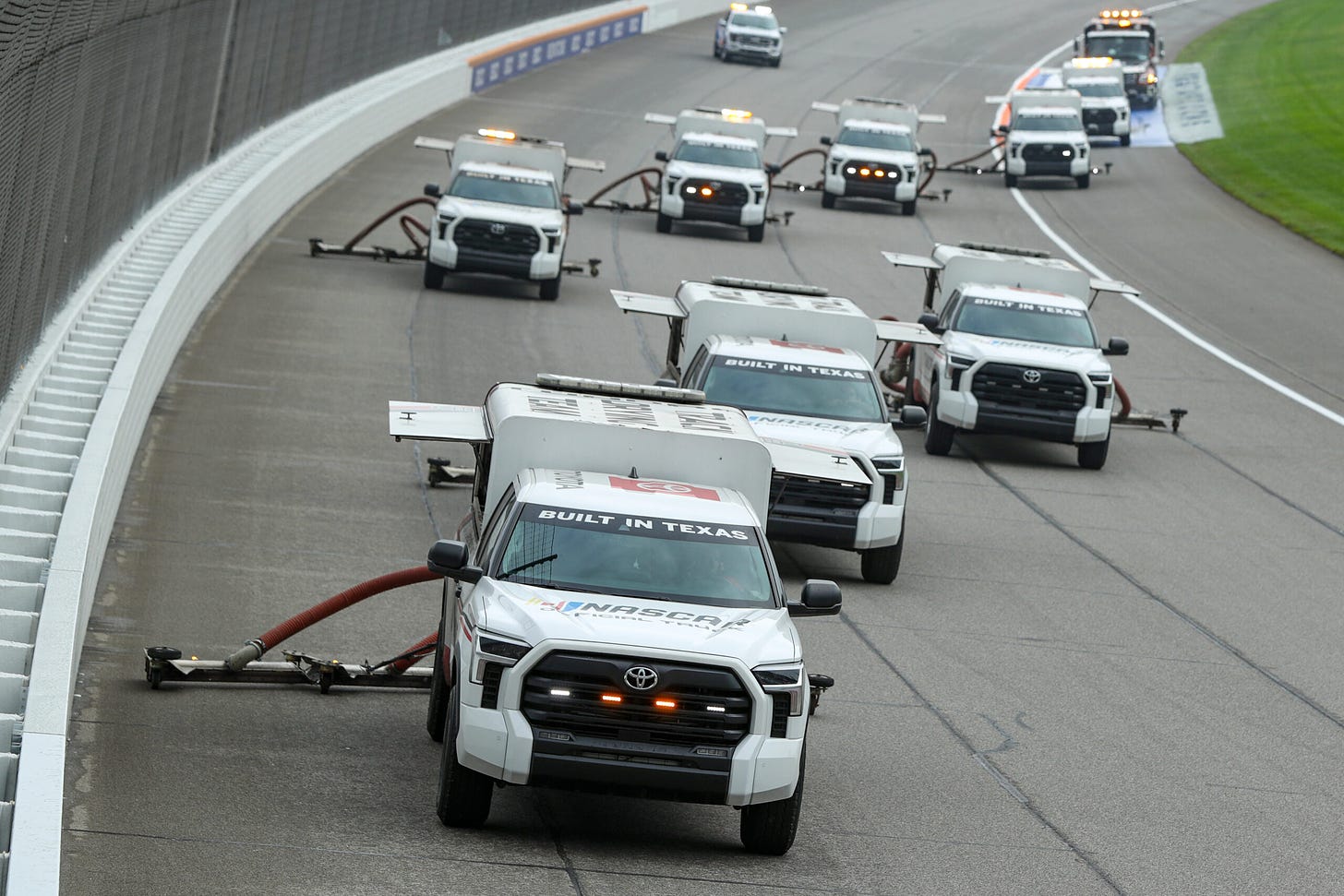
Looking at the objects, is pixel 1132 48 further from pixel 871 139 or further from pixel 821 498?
pixel 821 498

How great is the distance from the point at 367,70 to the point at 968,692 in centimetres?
3729

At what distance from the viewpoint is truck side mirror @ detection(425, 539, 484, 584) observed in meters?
10.5

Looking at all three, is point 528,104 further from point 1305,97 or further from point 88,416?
point 88,416

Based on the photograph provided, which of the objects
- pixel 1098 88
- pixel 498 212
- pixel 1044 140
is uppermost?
pixel 1098 88

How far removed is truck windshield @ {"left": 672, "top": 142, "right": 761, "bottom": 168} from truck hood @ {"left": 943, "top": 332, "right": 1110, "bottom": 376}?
16920 millimetres

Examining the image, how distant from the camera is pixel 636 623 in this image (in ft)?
33.0

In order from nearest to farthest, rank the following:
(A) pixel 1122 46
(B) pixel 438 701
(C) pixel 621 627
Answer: (C) pixel 621 627
(B) pixel 438 701
(A) pixel 1122 46

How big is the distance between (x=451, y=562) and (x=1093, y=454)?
14.3 m

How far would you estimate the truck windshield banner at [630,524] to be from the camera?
11.0 meters

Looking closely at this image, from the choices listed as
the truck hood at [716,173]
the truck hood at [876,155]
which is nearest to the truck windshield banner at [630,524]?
the truck hood at [716,173]

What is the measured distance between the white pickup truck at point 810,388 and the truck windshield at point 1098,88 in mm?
37860

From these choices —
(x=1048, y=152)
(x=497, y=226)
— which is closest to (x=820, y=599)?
(x=497, y=226)

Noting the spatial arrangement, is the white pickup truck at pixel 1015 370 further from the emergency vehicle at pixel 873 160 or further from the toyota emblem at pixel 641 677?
the emergency vehicle at pixel 873 160

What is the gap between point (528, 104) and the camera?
5616cm
